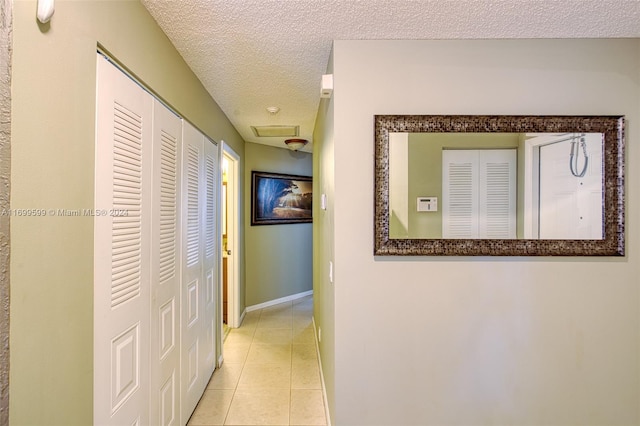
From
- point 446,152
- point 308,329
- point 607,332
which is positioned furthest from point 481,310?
point 308,329

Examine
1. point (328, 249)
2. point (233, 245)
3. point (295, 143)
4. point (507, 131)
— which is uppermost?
point (295, 143)

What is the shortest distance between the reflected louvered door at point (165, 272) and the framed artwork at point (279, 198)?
2.49 meters

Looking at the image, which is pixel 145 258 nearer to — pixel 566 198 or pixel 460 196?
pixel 460 196

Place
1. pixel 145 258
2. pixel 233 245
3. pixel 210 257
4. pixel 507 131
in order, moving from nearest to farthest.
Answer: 1. pixel 145 258
2. pixel 507 131
3. pixel 210 257
4. pixel 233 245

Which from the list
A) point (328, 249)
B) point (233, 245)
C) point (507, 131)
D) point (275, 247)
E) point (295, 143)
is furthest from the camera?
point (275, 247)

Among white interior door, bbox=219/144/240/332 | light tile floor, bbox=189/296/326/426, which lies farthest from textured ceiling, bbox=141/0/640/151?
light tile floor, bbox=189/296/326/426

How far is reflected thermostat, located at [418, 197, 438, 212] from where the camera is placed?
1730 mm

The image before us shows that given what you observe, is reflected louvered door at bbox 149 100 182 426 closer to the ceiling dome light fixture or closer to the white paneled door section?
the white paneled door section

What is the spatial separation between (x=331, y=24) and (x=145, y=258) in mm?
1445

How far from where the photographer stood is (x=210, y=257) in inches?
104

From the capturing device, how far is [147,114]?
1514 mm

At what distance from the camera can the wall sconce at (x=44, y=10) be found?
0.85m

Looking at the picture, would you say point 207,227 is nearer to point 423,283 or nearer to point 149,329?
point 149,329

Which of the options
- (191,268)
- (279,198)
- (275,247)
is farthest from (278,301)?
(191,268)
